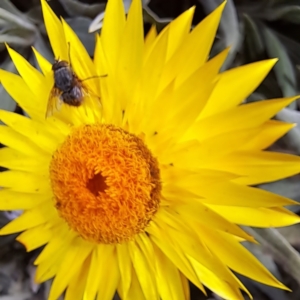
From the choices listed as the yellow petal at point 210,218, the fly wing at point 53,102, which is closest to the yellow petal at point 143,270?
the yellow petal at point 210,218

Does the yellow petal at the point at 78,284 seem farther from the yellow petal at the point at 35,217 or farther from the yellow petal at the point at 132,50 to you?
the yellow petal at the point at 132,50

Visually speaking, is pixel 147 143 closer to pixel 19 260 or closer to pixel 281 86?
pixel 281 86

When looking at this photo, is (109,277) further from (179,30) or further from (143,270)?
(179,30)

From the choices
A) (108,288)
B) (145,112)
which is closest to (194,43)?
(145,112)

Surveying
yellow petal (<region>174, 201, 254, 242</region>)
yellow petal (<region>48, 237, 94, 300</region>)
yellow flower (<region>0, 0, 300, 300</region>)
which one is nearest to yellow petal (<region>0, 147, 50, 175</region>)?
yellow flower (<region>0, 0, 300, 300</region>)

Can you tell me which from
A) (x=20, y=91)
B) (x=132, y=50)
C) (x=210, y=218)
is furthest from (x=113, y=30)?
(x=210, y=218)

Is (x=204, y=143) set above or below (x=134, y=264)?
above

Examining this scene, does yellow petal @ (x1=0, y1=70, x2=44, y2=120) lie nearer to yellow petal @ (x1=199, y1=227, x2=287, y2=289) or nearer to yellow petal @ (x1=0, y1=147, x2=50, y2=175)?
yellow petal @ (x1=0, y1=147, x2=50, y2=175)
